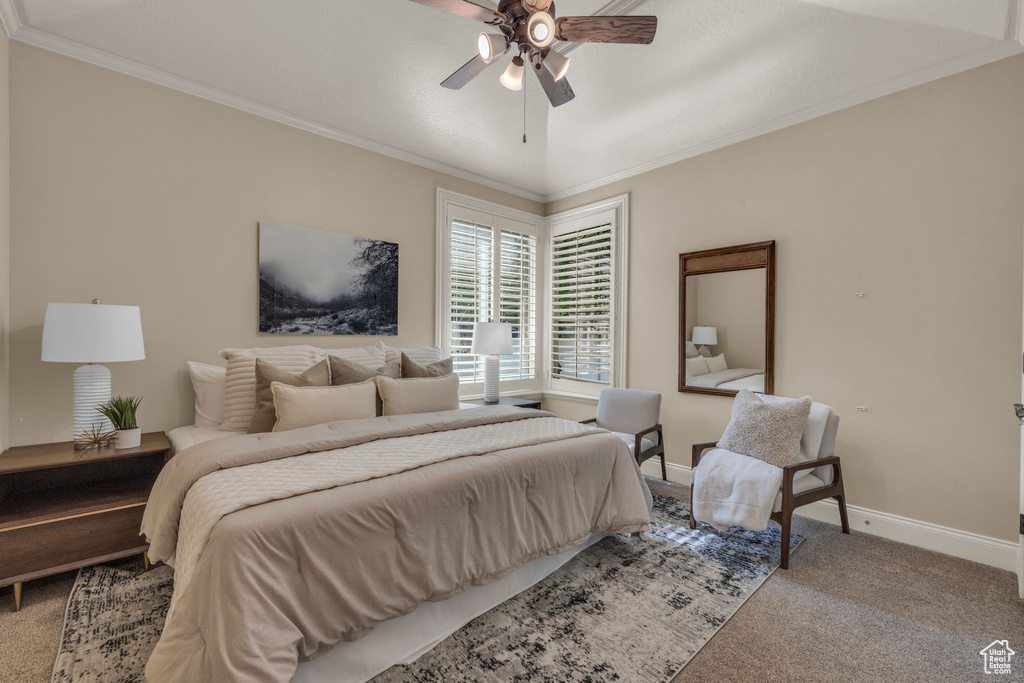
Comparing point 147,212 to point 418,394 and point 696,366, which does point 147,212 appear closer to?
point 418,394

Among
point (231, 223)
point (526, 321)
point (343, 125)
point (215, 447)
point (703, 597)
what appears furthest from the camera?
point (526, 321)

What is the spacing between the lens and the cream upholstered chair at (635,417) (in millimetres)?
3459

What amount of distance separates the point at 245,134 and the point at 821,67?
12.0ft

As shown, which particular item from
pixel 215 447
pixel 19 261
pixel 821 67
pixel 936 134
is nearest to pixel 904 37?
pixel 821 67

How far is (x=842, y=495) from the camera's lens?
280 cm

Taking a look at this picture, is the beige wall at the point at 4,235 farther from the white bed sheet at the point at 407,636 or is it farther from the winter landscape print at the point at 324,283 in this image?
the white bed sheet at the point at 407,636

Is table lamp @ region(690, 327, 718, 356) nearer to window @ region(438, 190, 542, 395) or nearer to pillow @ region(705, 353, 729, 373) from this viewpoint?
pillow @ region(705, 353, 729, 373)

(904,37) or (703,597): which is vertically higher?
(904,37)

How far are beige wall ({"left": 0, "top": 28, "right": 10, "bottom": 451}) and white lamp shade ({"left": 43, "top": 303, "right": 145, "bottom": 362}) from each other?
0.34 meters

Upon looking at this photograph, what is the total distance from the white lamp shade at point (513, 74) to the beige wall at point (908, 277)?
7.19ft

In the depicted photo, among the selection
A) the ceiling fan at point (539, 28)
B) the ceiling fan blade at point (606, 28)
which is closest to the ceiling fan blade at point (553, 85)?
the ceiling fan at point (539, 28)

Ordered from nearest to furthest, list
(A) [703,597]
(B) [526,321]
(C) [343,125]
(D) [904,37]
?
1. (A) [703,597]
2. (D) [904,37]
3. (C) [343,125]
4. (B) [526,321]

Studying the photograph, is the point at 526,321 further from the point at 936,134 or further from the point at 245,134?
the point at 936,134

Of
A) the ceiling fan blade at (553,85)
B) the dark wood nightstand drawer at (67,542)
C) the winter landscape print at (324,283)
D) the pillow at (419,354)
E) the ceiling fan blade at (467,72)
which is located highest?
the ceiling fan blade at (467,72)
